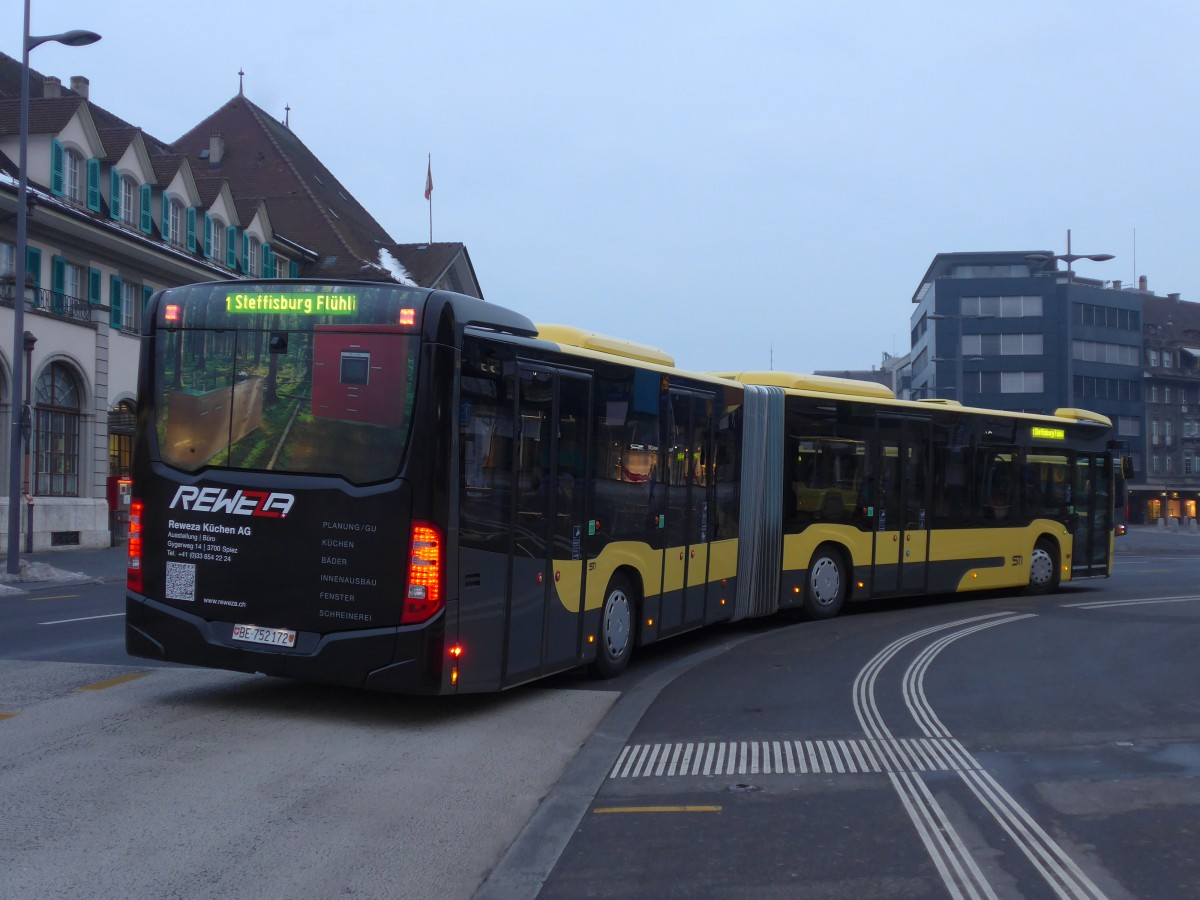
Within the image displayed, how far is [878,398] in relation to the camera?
17859 millimetres

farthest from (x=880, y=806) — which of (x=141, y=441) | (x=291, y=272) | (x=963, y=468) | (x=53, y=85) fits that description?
(x=291, y=272)

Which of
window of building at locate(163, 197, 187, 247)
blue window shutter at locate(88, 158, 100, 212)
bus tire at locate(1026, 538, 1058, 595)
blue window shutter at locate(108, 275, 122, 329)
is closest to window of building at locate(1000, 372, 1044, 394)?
window of building at locate(163, 197, 187, 247)

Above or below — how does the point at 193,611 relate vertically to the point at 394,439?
below

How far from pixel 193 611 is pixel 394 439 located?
1932 millimetres

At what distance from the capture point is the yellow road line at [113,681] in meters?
9.62

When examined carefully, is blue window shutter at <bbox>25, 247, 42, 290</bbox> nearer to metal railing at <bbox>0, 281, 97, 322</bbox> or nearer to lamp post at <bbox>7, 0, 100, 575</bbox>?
metal railing at <bbox>0, 281, 97, 322</bbox>

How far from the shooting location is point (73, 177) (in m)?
35.0

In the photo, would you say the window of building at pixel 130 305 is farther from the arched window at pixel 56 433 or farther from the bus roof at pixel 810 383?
the bus roof at pixel 810 383

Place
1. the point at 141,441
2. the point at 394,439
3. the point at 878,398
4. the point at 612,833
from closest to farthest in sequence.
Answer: the point at 612,833 < the point at 394,439 < the point at 141,441 < the point at 878,398

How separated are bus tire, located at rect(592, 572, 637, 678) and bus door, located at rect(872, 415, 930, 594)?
6861mm

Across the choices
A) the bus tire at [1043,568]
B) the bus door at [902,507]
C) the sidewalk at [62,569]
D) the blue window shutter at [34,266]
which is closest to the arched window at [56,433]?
the blue window shutter at [34,266]

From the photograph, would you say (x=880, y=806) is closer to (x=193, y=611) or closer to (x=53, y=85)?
(x=193, y=611)

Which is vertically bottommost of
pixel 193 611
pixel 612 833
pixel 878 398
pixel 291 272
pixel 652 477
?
pixel 612 833

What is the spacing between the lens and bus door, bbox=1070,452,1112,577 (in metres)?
21.4
